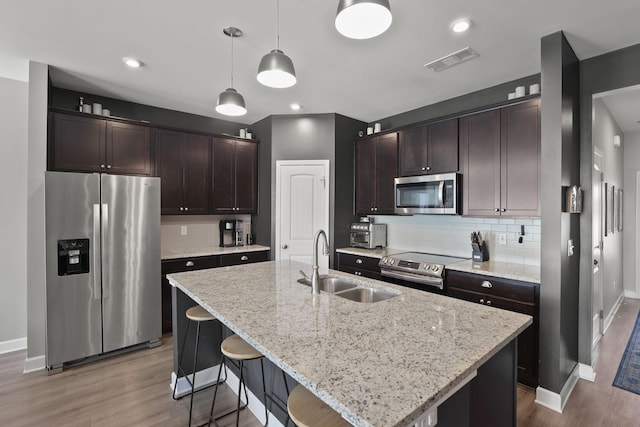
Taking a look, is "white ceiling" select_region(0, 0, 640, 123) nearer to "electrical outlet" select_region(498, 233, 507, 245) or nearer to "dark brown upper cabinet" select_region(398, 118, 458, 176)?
"dark brown upper cabinet" select_region(398, 118, 458, 176)

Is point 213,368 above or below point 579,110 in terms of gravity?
below

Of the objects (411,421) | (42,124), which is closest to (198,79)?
(42,124)

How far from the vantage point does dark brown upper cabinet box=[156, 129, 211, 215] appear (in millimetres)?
3777

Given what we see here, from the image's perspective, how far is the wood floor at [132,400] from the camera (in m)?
2.12

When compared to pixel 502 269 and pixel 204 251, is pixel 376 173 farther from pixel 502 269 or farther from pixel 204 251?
pixel 204 251

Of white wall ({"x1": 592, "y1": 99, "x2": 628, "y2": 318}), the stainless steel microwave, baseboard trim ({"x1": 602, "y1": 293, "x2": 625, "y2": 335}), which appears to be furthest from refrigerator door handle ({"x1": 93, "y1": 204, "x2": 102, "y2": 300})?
baseboard trim ({"x1": 602, "y1": 293, "x2": 625, "y2": 335})

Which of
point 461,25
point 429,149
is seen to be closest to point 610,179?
point 429,149

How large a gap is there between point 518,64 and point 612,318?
12.2ft

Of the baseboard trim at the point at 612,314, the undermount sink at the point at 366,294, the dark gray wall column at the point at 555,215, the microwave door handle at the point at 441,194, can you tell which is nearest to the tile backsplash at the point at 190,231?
the undermount sink at the point at 366,294

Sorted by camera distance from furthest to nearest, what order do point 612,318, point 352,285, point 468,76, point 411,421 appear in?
point 612,318 → point 468,76 → point 352,285 → point 411,421

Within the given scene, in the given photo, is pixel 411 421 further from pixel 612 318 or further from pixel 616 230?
pixel 616 230

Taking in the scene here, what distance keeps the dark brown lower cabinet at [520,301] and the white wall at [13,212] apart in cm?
448

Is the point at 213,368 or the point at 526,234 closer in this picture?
the point at 213,368

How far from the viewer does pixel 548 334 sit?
232 centimetres
